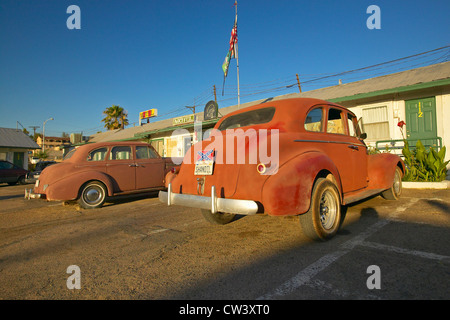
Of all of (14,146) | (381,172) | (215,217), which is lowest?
(215,217)

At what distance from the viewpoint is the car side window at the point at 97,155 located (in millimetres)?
6902

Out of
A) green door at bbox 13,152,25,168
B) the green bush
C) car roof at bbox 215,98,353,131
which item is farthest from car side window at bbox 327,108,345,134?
green door at bbox 13,152,25,168

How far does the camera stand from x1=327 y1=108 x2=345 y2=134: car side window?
4297 millimetres

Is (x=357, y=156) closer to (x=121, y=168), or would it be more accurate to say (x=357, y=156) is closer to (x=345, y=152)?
(x=345, y=152)

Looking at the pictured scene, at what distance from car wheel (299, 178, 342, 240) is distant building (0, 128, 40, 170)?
107 feet

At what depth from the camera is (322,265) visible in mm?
2611

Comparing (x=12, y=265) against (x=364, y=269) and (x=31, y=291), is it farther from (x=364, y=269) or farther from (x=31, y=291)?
(x=364, y=269)

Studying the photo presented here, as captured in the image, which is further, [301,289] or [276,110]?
[276,110]

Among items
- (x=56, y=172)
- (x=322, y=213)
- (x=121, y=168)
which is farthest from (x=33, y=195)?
(x=322, y=213)

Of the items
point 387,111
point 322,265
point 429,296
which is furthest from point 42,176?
point 387,111

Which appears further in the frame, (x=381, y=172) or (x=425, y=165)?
(x=425, y=165)

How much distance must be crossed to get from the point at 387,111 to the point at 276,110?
8.31 m

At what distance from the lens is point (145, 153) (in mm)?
7762

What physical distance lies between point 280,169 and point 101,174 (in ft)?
17.5
